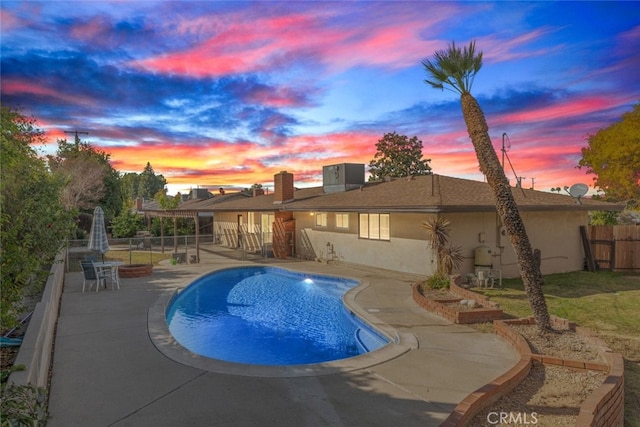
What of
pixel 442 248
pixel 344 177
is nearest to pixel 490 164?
pixel 442 248

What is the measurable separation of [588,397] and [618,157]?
3144cm

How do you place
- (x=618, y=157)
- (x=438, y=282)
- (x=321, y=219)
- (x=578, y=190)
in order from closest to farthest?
1. (x=438, y=282)
2. (x=578, y=190)
3. (x=321, y=219)
4. (x=618, y=157)

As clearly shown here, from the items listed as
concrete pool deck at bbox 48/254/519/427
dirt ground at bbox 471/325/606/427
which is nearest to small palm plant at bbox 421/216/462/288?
concrete pool deck at bbox 48/254/519/427

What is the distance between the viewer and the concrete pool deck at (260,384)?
5221 millimetres

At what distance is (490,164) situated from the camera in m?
8.38

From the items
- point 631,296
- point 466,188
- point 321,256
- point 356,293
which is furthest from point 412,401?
point 321,256

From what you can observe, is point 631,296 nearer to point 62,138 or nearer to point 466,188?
point 466,188

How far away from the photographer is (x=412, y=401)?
18.4ft

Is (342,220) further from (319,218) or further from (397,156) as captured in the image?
(397,156)

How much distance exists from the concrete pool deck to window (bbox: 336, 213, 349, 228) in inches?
418

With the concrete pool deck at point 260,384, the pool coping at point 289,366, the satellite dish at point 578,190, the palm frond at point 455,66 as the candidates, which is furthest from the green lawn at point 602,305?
the palm frond at point 455,66

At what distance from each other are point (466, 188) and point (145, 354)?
15246 millimetres

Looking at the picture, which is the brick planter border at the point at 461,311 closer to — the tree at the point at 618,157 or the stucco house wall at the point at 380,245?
the stucco house wall at the point at 380,245

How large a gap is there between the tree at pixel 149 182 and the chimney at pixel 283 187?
322 feet
